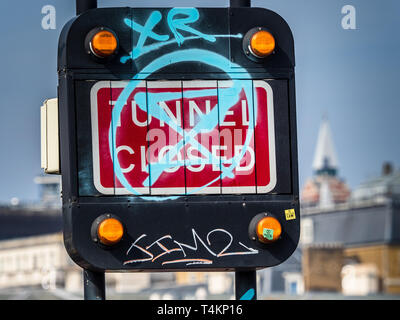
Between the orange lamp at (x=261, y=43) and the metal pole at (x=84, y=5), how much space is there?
75 centimetres

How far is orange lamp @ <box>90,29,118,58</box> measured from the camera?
550 cm

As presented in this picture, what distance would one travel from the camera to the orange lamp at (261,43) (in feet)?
18.5

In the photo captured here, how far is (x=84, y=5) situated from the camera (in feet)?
19.1

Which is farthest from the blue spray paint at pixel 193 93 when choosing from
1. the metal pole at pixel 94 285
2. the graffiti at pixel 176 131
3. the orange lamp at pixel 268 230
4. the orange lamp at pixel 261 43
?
the metal pole at pixel 94 285

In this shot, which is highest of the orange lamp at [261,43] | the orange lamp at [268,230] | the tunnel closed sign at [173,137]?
the orange lamp at [261,43]

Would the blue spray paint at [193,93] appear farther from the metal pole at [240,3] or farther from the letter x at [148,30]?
the metal pole at [240,3]

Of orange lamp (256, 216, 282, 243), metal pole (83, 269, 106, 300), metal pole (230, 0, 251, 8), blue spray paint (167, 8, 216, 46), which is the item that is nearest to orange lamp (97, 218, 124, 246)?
metal pole (83, 269, 106, 300)

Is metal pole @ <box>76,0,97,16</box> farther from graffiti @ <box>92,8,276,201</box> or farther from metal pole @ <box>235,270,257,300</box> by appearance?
metal pole @ <box>235,270,257,300</box>

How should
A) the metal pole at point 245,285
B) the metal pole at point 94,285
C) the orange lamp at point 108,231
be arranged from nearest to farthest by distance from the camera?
the orange lamp at point 108,231 < the metal pole at point 94,285 < the metal pole at point 245,285

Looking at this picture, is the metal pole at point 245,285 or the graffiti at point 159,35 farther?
the metal pole at point 245,285

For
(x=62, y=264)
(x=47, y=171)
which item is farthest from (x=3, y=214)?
(x=47, y=171)

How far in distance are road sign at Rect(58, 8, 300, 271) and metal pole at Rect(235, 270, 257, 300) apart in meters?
0.20

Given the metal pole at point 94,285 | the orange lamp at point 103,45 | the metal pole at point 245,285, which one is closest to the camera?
the orange lamp at point 103,45

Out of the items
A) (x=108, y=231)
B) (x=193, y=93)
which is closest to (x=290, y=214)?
(x=193, y=93)
